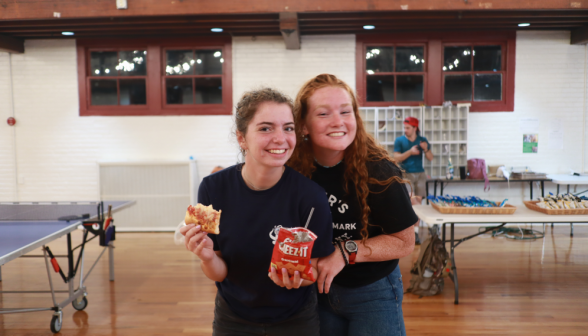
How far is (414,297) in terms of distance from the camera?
3.92 metres

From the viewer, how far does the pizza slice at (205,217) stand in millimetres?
1352

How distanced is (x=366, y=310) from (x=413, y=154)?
16.1ft

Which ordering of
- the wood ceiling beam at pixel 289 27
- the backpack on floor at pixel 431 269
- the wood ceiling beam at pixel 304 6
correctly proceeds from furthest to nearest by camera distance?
the wood ceiling beam at pixel 289 27 → the wood ceiling beam at pixel 304 6 → the backpack on floor at pixel 431 269

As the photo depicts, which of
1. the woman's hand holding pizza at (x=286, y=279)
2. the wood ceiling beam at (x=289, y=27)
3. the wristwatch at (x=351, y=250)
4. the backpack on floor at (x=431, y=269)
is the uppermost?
the wood ceiling beam at (x=289, y=27)

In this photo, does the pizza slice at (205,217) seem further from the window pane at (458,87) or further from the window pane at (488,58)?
the window pane at (488,58)

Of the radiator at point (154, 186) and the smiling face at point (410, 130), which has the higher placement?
the smiling face at point (410, 130)

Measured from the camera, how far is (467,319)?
3455 mm

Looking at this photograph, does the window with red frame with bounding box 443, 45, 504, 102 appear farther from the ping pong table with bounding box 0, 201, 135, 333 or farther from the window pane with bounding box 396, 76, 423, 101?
the ping pong table with bounding box 0, 201, 135, 333

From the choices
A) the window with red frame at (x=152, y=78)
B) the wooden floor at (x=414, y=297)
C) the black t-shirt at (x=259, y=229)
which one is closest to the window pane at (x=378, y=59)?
the window with red frame at (x=152, y=78)

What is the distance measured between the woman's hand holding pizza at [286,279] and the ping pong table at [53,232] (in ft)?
6.57

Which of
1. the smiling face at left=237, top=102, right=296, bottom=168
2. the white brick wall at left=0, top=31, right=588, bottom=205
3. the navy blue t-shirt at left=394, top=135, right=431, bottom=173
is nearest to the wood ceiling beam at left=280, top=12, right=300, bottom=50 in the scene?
the white brick wall at left=0, top=31, right=588, bottom=205

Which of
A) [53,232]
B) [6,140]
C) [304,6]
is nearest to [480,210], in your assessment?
[304,6]

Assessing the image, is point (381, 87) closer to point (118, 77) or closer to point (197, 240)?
point (118, 77)

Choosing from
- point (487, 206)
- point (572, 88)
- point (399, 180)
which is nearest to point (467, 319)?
point (487, 206)
